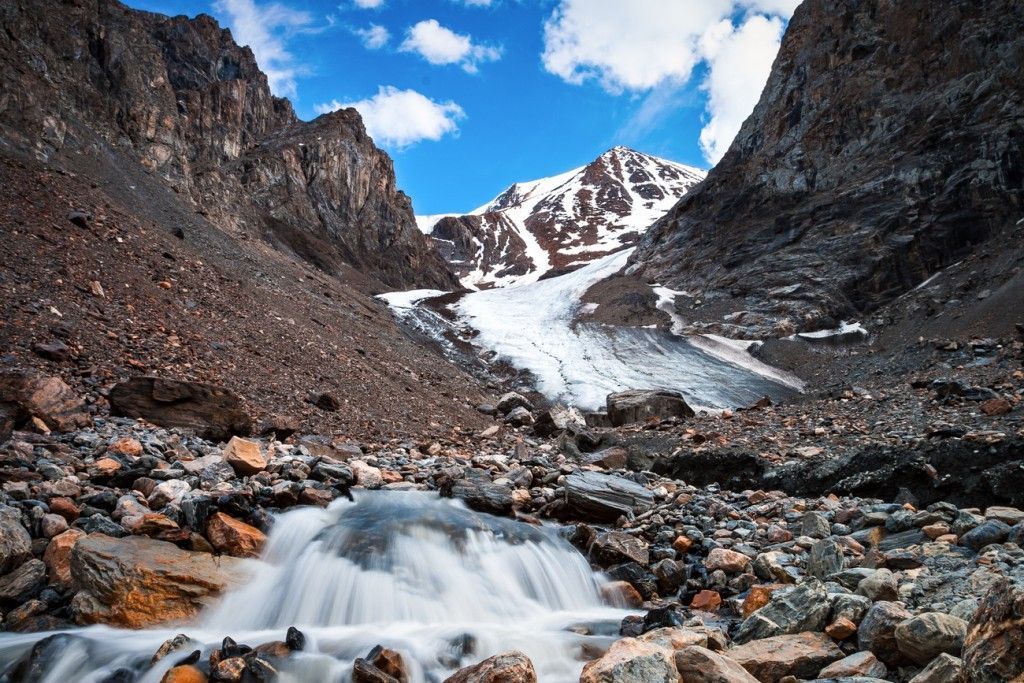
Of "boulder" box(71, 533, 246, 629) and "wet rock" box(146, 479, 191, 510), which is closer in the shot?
"boulder" box(71, 533, 246, 629)

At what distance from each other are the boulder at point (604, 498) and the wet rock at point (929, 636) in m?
4.35

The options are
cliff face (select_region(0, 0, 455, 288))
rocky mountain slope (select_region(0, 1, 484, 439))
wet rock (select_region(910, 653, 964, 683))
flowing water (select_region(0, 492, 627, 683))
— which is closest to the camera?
wet rock (select_region(910, 653, 964, 683))

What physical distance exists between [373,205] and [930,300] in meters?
59.9

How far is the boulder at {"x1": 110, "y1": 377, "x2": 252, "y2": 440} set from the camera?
865 centimetres

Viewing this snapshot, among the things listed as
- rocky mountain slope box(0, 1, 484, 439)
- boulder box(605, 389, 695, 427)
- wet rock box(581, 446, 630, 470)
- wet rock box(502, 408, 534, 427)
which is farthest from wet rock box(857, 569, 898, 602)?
boulder box(605, 389, 695, 427)

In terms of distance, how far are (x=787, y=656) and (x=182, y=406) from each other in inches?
351

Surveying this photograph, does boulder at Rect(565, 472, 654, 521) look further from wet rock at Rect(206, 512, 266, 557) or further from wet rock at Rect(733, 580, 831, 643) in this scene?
wet rock at Rect(206, 512, 266, 557)

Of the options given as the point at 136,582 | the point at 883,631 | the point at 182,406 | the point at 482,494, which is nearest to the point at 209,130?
the point at 182,406

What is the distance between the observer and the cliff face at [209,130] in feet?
Answer: 89.9

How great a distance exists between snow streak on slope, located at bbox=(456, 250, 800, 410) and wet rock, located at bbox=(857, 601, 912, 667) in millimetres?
23155

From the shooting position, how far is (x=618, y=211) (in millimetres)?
157875

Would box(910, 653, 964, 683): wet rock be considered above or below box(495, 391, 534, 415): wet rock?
Result: below

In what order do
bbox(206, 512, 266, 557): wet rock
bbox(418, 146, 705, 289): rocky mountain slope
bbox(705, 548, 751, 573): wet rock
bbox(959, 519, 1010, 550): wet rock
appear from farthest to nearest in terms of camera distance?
bbox(418, 146, 705, 289): rocky mountain slope → bbox(705, 548, 751, 573): wet rock → bbox(206, 512, 266, 557): wet rock → bbox(959, 519, 1010, 550): wet rock

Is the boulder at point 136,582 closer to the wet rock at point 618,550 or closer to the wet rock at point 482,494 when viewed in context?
the wet rock at point 482,494
